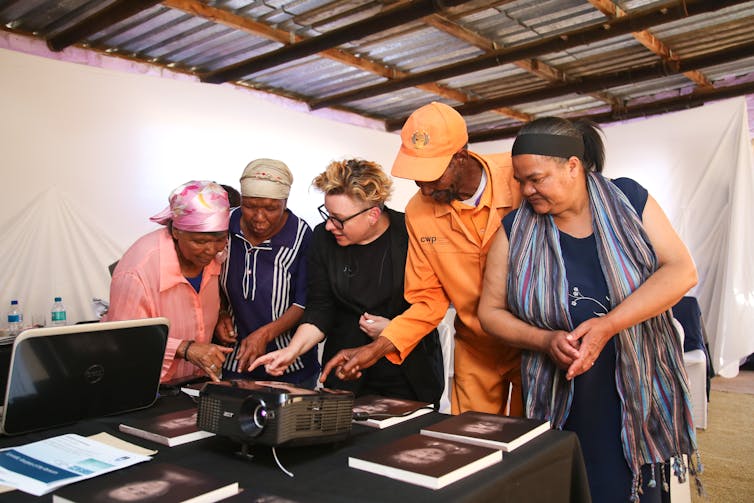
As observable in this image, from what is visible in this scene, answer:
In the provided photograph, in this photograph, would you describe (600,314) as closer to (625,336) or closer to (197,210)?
(625,336)

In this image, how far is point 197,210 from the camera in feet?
6.61

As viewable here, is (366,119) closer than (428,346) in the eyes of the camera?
No

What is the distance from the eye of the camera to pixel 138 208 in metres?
4.07

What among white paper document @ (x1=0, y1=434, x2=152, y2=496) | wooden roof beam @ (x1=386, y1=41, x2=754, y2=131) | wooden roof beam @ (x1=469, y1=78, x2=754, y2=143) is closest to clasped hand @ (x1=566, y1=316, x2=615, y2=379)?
white paper document @ (x1=0, y1=434, x2=152, y2=496)

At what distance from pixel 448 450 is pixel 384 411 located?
0.40 metres

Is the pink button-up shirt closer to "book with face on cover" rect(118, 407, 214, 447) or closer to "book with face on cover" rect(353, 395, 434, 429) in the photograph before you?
"book with face on cover" rect(118, 407, 214, 447)

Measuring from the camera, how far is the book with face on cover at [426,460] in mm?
1090

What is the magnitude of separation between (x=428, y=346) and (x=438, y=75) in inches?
144

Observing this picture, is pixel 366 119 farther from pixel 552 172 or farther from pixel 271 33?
pixel 552 172

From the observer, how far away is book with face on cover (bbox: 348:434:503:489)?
3.58 ft

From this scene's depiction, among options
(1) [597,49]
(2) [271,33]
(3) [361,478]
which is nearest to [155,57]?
(2) [271,33]

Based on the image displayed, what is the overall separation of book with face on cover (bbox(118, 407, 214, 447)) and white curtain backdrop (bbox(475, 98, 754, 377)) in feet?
17.9

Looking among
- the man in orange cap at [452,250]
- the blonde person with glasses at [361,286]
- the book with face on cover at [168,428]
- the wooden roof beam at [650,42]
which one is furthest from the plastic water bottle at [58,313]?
the wooden roof beam at [650,42]

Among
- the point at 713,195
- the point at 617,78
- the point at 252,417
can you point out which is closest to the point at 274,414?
the point at 252,417
